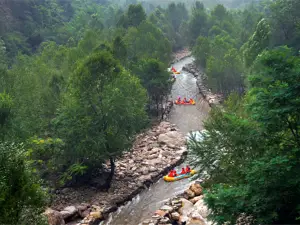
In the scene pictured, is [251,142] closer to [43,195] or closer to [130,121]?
[43,195]

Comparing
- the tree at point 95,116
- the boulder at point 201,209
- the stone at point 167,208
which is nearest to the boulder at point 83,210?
the tree at point 95,116

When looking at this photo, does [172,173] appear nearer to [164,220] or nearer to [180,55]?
[164,220]

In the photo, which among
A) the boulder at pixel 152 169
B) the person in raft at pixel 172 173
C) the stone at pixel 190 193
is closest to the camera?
the stone at pixel 190 193

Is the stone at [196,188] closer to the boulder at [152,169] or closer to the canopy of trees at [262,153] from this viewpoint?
the boulder at [152,169]

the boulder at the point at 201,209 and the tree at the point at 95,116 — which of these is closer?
the boulder at the point at 201,209

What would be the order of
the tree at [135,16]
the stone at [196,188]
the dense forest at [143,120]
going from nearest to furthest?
the dense forest at [143,120] < the stone at [196,188] < the tree at [135,16]

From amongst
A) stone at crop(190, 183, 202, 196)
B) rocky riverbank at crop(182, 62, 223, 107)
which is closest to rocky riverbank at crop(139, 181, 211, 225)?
stone at crop(190, 183, 202, 196)

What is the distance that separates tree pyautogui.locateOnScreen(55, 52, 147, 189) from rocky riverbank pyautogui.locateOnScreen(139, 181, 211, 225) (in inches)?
249

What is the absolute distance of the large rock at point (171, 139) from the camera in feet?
131

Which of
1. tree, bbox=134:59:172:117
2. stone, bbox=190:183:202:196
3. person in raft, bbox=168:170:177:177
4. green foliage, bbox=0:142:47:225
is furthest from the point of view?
tree, bbox=134:59:172:117

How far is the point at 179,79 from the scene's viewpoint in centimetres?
6938

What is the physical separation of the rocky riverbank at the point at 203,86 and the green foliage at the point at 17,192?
101ft

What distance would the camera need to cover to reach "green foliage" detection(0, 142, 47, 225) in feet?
43.5

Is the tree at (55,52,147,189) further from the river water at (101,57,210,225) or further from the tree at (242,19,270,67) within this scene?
the tree at (242,19,270,67)
